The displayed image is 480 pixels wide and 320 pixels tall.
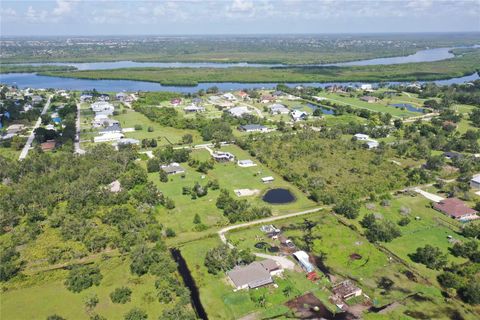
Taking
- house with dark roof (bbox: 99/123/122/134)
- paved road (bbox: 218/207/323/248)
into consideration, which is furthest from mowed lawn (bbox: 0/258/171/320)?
house with dark roof (bbox: 99/123/122/134)

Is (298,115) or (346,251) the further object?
(298,115)

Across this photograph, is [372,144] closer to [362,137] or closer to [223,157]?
[362,137]

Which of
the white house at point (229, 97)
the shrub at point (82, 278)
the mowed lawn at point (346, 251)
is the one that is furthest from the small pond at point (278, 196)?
the white house at point (229, 97)

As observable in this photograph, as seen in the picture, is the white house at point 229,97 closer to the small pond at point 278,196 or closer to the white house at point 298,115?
the white house at point 298,115

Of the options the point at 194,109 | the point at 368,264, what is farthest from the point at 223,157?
the point at 194,109

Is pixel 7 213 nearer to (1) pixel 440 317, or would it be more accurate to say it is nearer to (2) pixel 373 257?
(2) pixel 373 257

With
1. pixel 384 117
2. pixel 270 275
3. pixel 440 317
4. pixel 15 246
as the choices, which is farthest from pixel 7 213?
pixel 384 117
